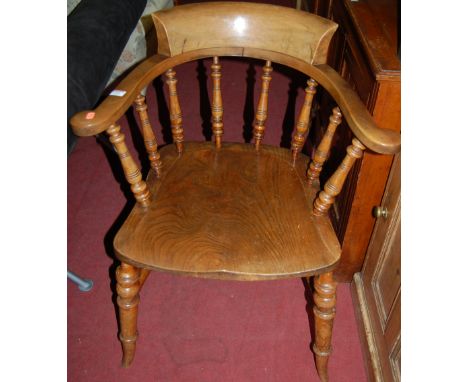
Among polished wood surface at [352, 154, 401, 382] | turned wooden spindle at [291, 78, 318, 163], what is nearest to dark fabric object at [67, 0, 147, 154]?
turned wooden spindle at [291, 78, 318, 163]

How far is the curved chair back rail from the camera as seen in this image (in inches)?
34.4

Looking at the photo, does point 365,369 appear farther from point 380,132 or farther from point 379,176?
point 380,132

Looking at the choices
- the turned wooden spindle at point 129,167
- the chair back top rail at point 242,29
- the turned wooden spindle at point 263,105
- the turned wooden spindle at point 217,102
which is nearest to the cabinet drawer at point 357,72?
the chair back top rail at point 242,29

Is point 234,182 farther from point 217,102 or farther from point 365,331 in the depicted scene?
point 365,331

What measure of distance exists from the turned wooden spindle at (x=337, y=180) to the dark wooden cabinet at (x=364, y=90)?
0.15m

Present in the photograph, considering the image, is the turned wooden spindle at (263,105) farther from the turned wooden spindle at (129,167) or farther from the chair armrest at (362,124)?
the turned wooden spindle at (129,167)

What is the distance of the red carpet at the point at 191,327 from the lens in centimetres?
137

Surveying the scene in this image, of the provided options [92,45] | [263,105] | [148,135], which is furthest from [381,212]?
[92,45]

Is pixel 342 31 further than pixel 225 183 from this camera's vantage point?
Yes

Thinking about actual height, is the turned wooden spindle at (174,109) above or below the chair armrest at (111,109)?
below
